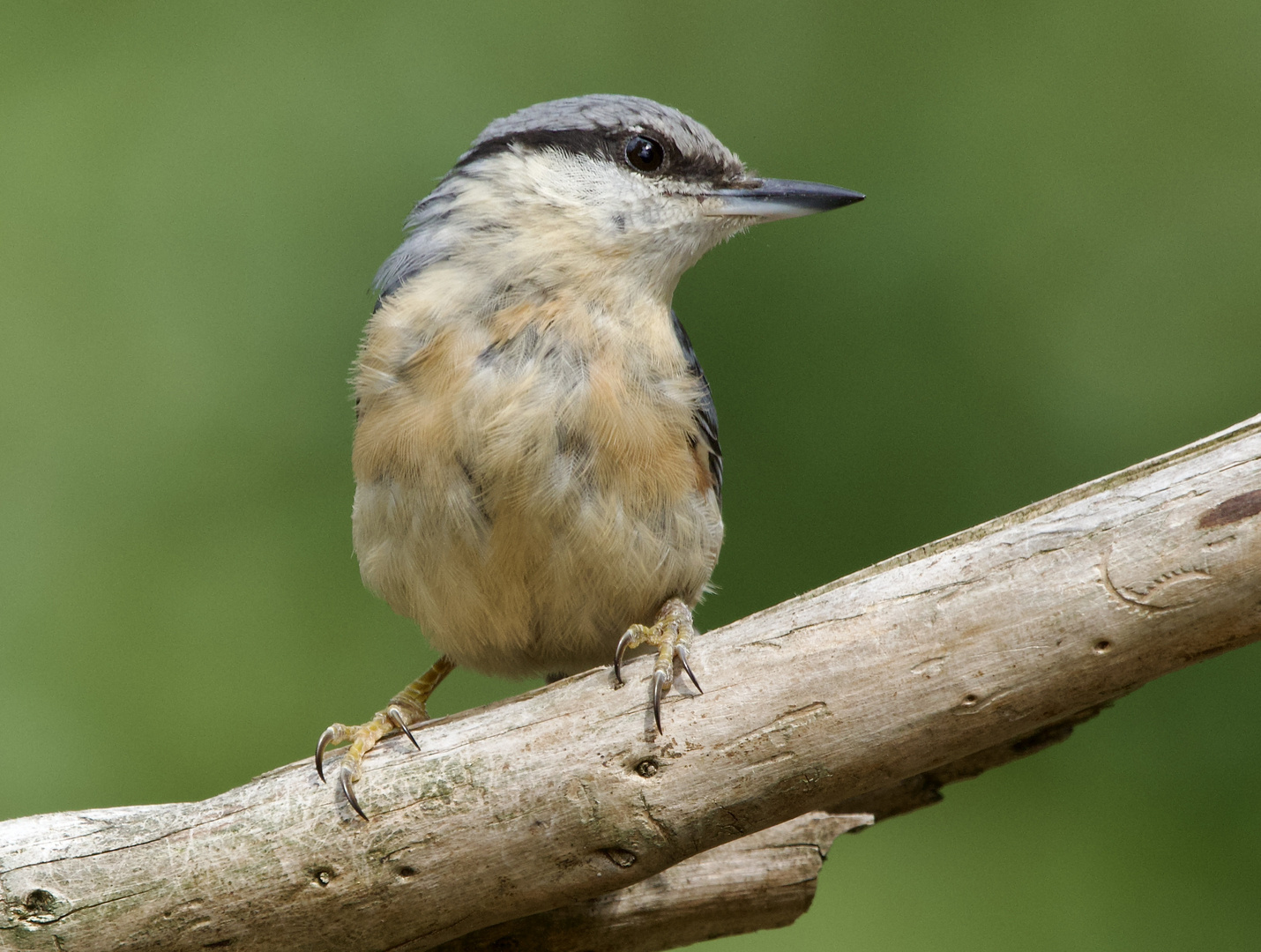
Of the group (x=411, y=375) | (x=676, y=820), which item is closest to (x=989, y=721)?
(x=676, y=820)

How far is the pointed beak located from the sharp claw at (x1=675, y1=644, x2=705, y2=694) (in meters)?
1.03

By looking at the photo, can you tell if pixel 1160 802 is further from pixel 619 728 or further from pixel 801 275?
pixel 619 728

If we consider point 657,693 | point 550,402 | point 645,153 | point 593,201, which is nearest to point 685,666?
point 657,693

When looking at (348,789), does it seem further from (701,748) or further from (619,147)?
(619,147)

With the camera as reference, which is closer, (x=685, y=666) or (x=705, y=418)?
(x=685, y=666)

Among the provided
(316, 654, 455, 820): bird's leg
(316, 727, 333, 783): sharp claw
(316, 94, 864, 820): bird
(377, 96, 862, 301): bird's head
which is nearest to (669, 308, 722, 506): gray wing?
(316, 94, 864, 820): bird

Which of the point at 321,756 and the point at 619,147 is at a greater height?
the point at 619,147

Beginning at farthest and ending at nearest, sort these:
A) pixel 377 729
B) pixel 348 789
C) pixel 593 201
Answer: pixel 593 201
pixel 377 729
pixel 348 789

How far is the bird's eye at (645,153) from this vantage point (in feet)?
8.76

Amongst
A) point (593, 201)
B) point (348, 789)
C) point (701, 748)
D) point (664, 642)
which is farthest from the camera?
point (593, 201)

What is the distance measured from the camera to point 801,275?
392 cm

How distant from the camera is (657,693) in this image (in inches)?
82.1

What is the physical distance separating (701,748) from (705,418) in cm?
86

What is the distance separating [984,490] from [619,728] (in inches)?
81.1
